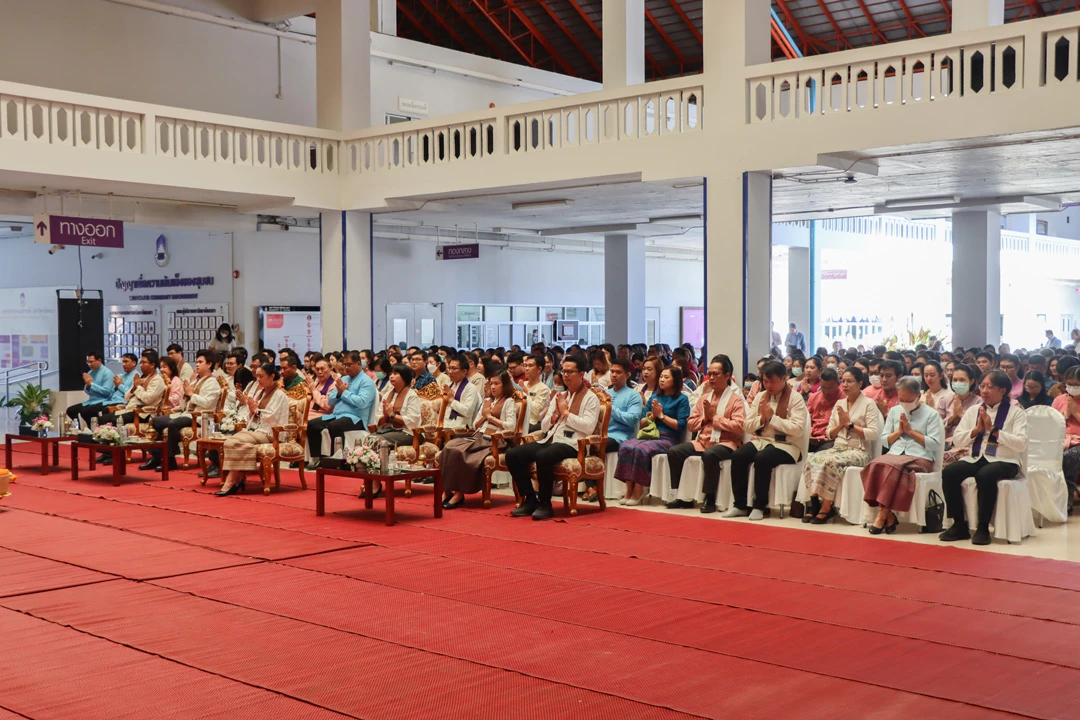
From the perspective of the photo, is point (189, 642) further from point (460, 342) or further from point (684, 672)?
point (460, 342)

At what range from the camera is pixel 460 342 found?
73.2 ft

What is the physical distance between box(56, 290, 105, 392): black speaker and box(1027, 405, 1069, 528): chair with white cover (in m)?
13.9

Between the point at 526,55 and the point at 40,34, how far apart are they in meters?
12.5

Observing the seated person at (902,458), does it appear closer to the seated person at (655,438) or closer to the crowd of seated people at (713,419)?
the crowd of seated people at (713,419)

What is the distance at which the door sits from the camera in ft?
68.7

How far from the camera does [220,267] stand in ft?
61.4

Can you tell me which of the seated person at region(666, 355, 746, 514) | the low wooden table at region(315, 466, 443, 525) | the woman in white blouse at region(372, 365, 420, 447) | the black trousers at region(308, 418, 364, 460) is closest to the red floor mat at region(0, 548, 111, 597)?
the low wooden table at region(315, 466, 443, 525)

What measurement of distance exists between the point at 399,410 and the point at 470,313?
1244cm

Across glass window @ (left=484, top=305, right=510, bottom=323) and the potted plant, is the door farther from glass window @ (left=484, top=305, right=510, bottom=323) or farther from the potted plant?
the potted plant

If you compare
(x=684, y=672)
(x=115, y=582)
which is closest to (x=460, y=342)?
(x=115, y=582)

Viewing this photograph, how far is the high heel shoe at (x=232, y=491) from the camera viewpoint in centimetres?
1023

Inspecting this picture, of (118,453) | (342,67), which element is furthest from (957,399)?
(342,67)

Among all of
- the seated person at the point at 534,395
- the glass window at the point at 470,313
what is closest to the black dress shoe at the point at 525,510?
the seated person at the point at 534,395

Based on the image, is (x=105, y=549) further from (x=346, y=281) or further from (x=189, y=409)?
(x=346, y=281)
